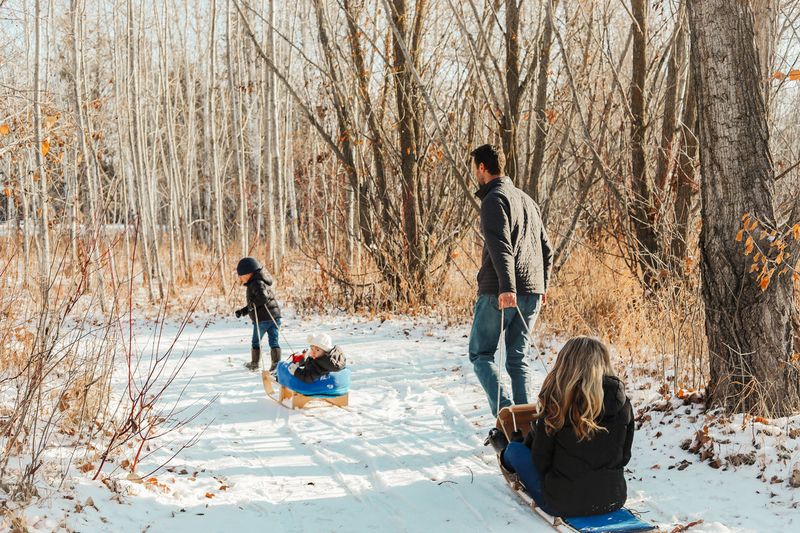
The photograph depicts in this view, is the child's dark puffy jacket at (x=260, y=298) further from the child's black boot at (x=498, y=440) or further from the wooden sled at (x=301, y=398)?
the child's black boot at (x=498, y=440)

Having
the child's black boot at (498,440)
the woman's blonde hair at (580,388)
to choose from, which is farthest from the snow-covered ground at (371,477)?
the woman's blonde hair at (580,388)

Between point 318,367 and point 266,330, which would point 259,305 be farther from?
point 318,367

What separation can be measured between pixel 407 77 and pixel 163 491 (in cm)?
749

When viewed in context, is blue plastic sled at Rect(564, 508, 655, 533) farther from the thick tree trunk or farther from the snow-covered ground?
the thick tree trunk

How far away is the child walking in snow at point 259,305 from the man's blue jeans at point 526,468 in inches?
150

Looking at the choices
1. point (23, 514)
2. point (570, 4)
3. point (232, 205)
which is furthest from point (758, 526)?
point (232, 205)

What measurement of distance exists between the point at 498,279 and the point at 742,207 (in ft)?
5.29

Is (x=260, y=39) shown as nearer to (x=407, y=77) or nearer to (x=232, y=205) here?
(x=232, y=205)

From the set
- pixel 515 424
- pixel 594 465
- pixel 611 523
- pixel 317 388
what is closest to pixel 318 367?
pixel 317 388

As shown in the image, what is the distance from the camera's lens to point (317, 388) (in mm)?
5859

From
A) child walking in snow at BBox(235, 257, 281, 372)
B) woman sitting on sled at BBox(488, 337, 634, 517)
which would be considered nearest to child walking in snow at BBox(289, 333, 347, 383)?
child walking in snow at BBox(235, 257, 281, 372)

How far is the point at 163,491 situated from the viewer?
3998 millimetres

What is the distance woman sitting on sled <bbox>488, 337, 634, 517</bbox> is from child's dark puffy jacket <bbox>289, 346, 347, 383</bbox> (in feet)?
8.71

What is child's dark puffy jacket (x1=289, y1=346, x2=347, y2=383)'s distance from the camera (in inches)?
229
